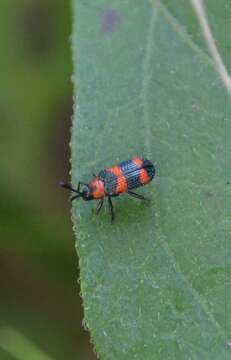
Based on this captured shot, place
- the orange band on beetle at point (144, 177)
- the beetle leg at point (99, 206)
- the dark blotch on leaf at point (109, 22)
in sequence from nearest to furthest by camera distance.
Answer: the orange band on beetle at point (144, 177)
the beetle leg at point (99, 206)
the dark blotch on leaf at point (109, 22)

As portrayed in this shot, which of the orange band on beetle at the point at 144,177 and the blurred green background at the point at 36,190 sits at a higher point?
the orange band on beetle at the point at 144,177

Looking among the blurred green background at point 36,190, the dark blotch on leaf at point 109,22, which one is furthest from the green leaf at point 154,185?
the blurred green background at point 36,190

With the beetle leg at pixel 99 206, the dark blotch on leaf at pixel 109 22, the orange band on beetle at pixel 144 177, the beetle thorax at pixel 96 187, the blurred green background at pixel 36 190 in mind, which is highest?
the dark blotch on leaf at pixel 109 22

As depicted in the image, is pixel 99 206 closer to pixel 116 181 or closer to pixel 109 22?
pixel 116 181

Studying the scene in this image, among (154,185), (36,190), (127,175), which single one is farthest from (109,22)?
(36,190)

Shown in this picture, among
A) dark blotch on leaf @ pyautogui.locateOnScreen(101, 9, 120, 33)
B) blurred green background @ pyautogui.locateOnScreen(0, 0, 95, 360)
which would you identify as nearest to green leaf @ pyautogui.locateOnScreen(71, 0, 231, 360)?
dark blotch on leaf @ pyautogui.locateOnScreen(101, 9, 120, 33)

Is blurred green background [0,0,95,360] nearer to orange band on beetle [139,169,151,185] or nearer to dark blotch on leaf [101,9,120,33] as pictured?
dark blotch on leaf [101,9,120,33]

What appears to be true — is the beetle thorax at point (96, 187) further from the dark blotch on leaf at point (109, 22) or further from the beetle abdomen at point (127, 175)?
the dark blotch on leaf at point (109, 22)
